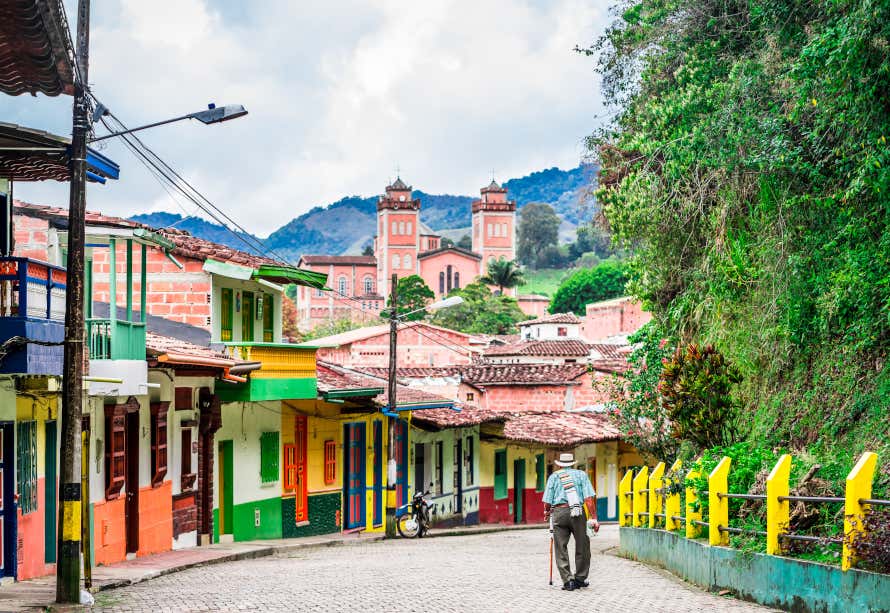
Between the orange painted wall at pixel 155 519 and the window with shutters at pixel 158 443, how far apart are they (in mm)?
197

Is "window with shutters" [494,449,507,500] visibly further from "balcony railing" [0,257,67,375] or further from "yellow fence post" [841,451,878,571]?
"yellow fence post" [841,451,878,571]

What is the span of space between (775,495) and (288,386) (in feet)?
41.5

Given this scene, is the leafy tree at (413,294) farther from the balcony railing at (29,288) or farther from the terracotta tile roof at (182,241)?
the balcony railing at (29,288)

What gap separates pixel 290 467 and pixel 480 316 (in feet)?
265

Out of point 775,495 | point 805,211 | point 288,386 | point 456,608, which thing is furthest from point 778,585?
point 288,386

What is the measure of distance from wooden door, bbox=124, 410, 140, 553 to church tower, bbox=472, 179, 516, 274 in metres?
143

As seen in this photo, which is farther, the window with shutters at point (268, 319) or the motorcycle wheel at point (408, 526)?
the window with shutters at point (268, 319)

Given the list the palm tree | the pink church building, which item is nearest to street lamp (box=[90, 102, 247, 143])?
the palm tree

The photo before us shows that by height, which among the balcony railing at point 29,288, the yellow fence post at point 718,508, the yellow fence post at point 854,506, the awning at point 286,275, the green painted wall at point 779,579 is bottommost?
the green painted wall at point 779,579

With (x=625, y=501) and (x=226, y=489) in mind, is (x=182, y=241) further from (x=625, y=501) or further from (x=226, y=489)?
(x=625, y=501)

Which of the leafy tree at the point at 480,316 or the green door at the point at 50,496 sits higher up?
Result: the leafy tree at the point at 480,316

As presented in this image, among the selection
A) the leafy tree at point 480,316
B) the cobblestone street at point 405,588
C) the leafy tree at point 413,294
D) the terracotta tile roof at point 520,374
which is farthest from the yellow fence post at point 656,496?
the leafy tree at point 413,294

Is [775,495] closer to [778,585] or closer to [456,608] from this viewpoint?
[778,585]

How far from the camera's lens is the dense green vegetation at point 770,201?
13.7m
